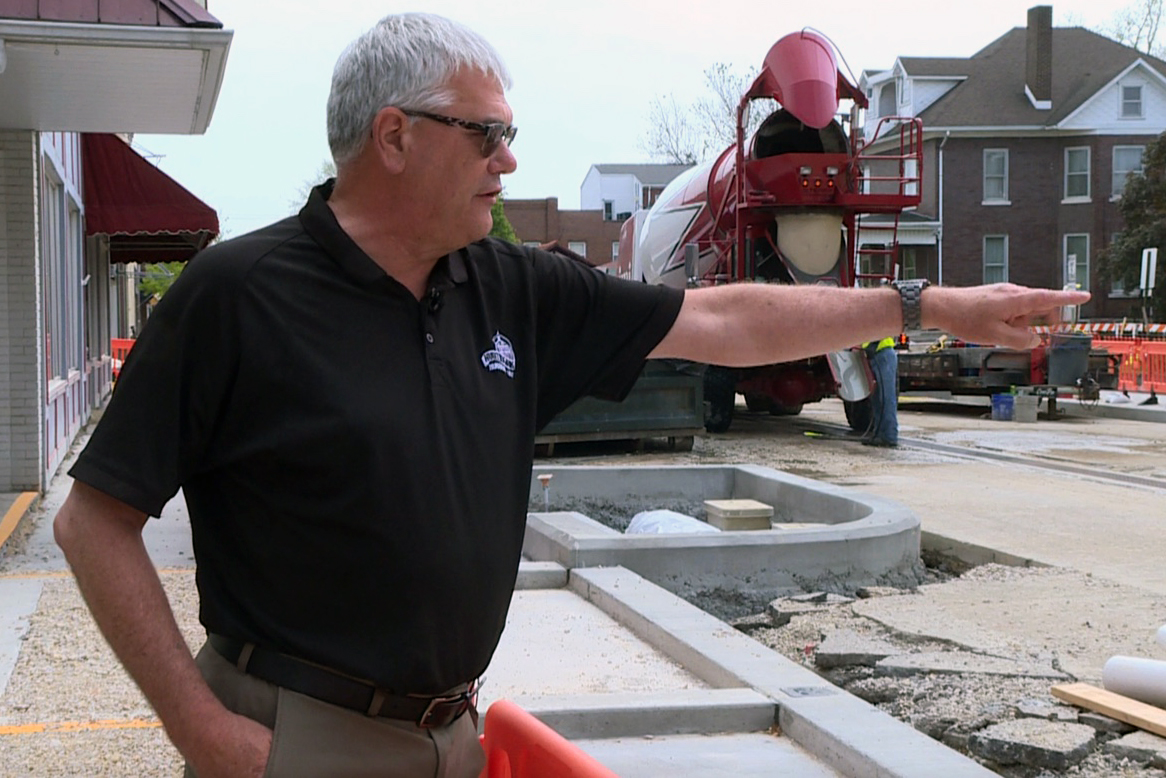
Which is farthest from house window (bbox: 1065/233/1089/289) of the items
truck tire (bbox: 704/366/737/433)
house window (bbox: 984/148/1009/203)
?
truck tire (bbox: 704/366/737/433)

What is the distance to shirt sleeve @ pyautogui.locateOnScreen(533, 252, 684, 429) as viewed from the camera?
271cm

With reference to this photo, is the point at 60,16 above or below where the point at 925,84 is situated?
below

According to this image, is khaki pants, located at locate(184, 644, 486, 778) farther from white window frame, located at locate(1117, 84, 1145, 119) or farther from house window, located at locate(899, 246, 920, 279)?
white window frame, located at locate(1117, 84, 1145, 119)

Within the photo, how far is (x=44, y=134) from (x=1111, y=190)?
38504 millimetres

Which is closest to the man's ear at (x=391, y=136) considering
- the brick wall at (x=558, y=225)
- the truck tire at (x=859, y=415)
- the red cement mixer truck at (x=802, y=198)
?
the red cement mixer truck at (x=802, y=198)

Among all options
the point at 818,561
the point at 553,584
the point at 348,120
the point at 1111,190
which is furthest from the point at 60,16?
the point at 1111,190

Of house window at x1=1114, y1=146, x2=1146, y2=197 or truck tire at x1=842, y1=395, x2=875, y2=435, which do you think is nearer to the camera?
truck tire at x1=842, y1=395, x2=875, y2=435

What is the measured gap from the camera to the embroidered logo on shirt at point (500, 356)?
242 centimetres

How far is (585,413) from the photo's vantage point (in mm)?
15523

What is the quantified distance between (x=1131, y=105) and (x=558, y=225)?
36.6 meters

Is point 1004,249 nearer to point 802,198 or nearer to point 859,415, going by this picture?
point 859,415

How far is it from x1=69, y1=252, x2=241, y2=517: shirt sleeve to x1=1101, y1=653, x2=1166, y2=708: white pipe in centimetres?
438

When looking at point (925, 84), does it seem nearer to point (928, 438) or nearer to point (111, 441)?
point (928, 438)

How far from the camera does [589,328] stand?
9.00 ft
